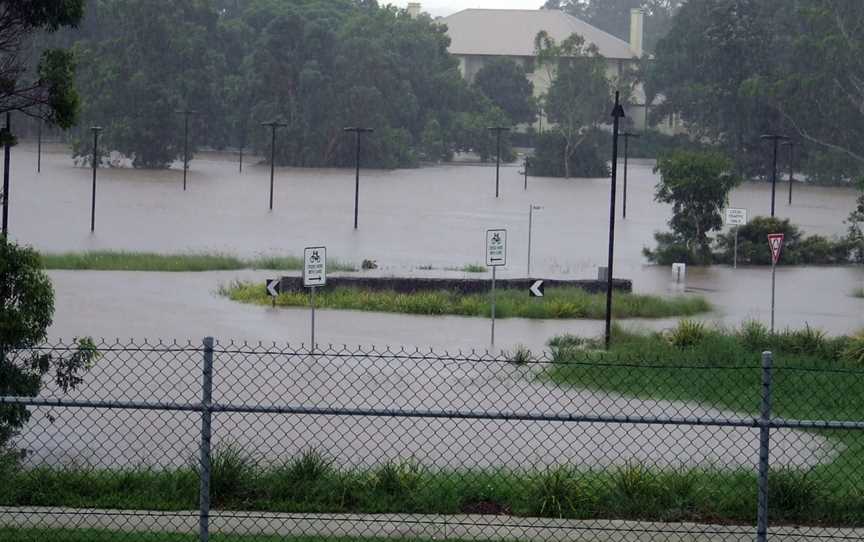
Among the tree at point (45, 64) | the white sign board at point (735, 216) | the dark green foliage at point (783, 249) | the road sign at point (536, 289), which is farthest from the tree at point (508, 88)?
the tree at point (45, 64)

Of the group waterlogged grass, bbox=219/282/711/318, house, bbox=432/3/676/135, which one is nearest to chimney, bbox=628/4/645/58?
house, bbox=432/3/676/135

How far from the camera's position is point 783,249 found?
43219 millimetres

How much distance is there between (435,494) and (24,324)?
4.22 m

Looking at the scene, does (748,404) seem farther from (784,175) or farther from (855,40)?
(784,175)

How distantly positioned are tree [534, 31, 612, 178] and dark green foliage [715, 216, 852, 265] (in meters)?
46.3

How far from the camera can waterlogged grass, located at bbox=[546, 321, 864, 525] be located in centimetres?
955

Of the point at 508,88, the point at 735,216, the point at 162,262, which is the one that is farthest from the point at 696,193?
the point at 508,88

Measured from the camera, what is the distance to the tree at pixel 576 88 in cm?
9181

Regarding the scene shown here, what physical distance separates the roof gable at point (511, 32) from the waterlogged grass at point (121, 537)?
368 feet

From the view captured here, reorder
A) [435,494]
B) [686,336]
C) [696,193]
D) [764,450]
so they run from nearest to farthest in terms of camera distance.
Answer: [764,450] < [435,494] < [686,336] < [696,193]

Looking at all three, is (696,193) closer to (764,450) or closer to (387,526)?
(387,526)

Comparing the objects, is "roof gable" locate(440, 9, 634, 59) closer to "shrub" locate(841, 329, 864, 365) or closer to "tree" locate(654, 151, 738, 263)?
"tree" locate(654, 151, 738, 263)

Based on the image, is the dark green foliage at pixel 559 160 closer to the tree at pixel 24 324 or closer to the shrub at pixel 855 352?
the shrub at pixel 855 352

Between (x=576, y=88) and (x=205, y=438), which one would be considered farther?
(x=576, y=88)
